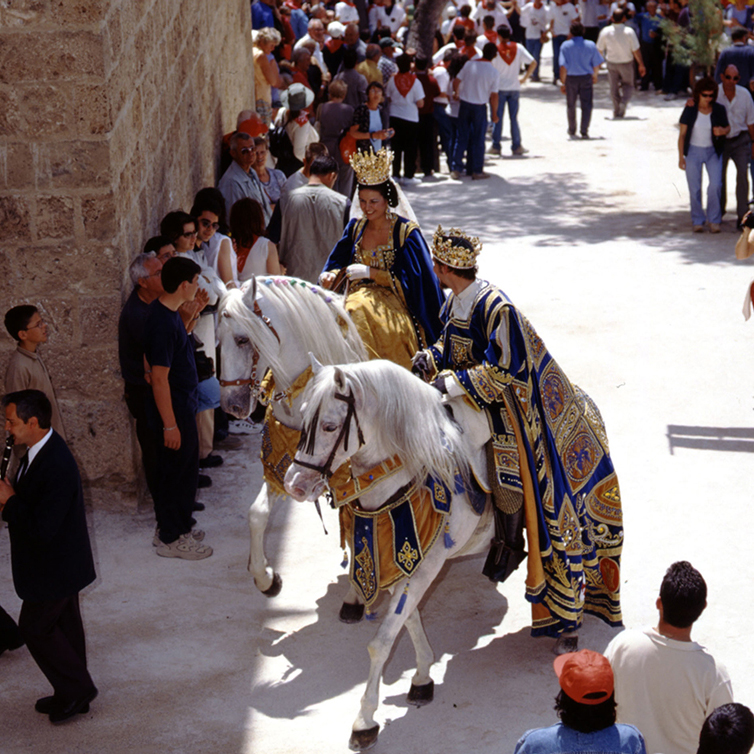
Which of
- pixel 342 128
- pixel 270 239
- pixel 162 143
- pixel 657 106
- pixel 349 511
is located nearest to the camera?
pixel 349 511

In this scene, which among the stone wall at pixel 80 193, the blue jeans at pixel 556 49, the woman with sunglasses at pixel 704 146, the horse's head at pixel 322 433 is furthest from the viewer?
the blue jeans at pixel 556 49

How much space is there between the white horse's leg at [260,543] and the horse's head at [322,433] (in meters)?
1.51

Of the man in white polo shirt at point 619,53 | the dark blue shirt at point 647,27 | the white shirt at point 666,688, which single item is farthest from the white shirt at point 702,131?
the white shirt at point 666,688

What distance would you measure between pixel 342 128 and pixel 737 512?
8.92m

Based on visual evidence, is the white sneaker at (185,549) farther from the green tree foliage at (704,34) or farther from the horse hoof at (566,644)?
the green tree foliage at (704,34)

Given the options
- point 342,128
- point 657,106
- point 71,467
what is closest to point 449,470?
point 71,467

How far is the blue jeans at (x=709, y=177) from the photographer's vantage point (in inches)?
565

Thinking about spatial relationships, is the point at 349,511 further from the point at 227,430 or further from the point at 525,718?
Answer: the point at 227,430

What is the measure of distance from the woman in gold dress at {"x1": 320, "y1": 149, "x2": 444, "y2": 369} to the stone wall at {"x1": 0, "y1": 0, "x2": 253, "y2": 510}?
153 cm

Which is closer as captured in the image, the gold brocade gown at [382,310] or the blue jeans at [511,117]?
the gold brocade gown at [382,310]

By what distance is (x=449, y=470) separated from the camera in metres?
5.32

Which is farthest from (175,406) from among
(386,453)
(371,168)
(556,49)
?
(556,49)

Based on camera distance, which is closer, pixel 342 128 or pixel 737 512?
pixel 737 512

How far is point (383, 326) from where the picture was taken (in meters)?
6.61
